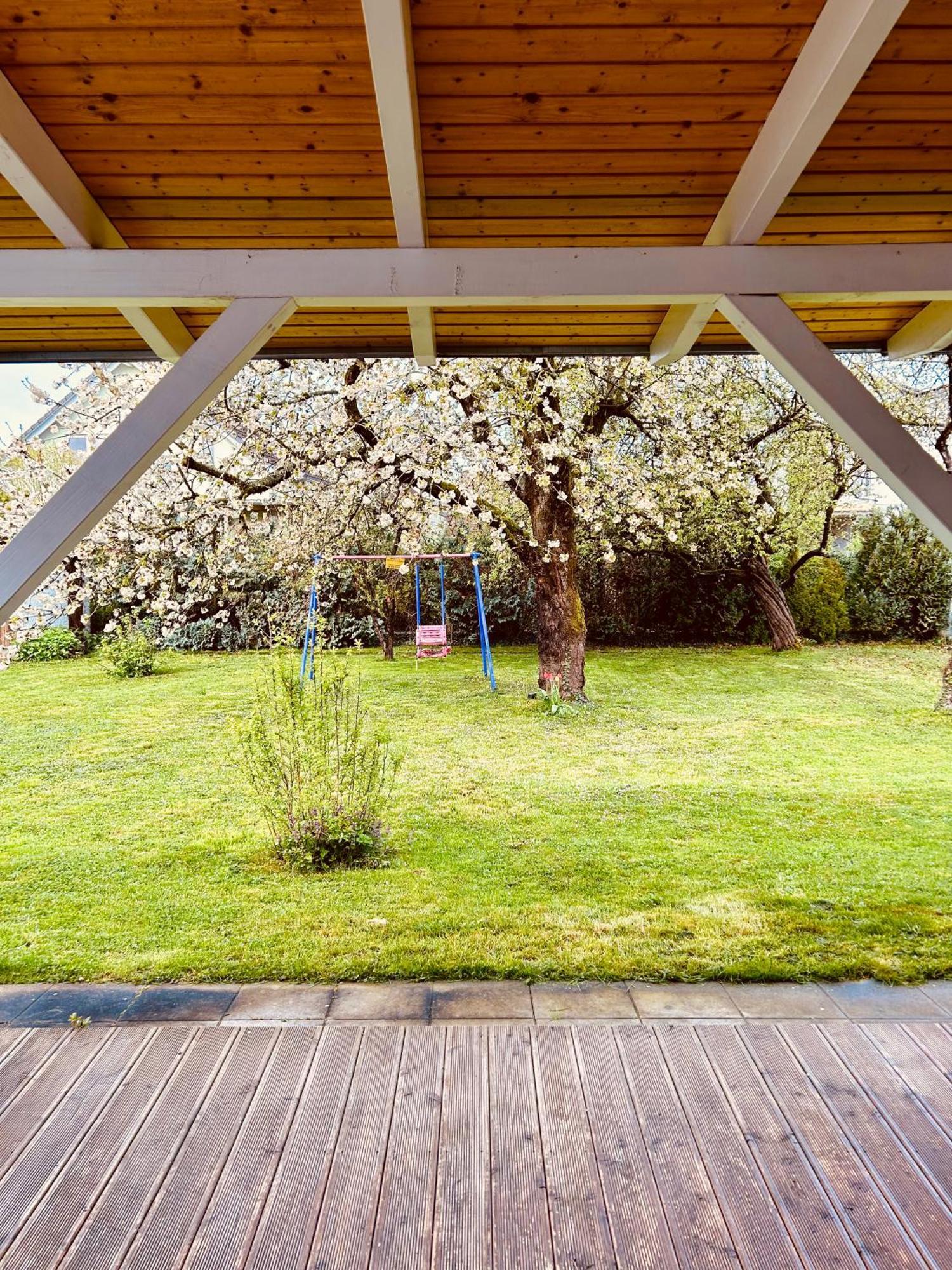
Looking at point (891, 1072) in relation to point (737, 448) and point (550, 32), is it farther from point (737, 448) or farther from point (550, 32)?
point (737, 448)

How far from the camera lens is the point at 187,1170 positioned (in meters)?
1.95

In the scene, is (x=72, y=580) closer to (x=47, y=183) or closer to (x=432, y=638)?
(x=432, y=638)

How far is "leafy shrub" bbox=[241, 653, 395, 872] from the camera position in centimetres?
420

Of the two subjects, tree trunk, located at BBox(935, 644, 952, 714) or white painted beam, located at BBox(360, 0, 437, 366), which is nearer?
white painted beam, located at BBox(360, 0, 437, 366)

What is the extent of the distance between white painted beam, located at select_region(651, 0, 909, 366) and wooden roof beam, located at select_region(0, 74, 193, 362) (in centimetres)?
138

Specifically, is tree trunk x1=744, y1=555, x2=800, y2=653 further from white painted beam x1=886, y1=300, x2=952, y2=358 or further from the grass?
white painted beam x1=886, y1=300, x2=952, y2=358

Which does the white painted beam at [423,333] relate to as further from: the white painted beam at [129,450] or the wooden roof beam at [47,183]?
the wooden roof beam at [47,183]

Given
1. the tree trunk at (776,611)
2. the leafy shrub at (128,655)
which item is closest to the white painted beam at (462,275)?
the leafy shrub at (128,655)

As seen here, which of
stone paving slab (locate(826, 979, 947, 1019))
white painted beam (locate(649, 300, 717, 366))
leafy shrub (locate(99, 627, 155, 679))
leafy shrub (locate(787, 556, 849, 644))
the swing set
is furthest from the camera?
leafy shrub (locate(787, 556, 849, 644))

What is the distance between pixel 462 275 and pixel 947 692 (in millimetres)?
6613

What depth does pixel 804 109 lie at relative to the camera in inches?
62.4

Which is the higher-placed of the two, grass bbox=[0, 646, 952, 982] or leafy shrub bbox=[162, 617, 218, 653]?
leafy shrub bbox=[162, 617, 218, 653]

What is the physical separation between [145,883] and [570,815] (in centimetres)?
231

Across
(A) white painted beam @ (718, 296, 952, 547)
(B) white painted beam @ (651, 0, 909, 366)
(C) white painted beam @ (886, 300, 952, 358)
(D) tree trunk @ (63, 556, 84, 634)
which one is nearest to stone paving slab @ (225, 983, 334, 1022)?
(A) white painted beam @ (718, 296, 952, 547)
